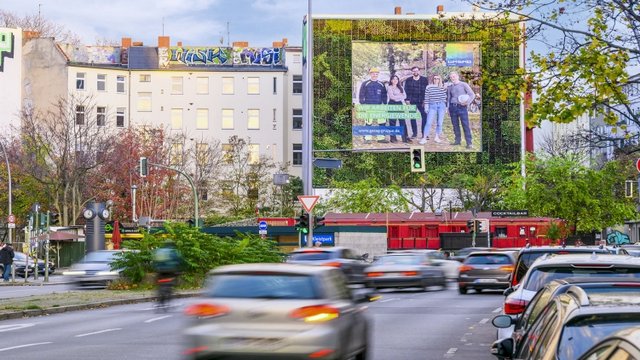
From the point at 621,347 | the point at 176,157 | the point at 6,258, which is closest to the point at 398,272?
the point at 6,258

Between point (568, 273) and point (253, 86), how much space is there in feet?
363

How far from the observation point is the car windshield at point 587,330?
6.71 m

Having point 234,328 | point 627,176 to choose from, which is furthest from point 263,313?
point 627,176

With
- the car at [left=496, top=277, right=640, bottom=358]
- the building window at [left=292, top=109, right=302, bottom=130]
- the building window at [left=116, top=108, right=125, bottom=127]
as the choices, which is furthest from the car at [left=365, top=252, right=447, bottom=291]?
the building window at [left=292, top=109, right=302, bottom=130]

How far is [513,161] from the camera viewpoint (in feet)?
415

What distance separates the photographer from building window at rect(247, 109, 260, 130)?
12231 centimetres

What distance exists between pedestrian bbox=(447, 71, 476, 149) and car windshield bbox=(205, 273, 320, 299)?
110 m

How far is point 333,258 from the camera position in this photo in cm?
3453

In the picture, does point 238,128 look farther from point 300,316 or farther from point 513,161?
point 300,316

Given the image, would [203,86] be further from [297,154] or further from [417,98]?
[417,98]

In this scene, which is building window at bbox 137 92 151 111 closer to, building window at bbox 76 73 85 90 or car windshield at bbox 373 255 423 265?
building window at bbox 76 73 85 90

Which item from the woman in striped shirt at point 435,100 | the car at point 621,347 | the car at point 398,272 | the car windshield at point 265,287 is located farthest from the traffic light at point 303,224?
the woman in striped shirt at point 435,100

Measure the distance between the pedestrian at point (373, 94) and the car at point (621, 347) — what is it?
117815 mm

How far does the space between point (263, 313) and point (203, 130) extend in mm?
109216
